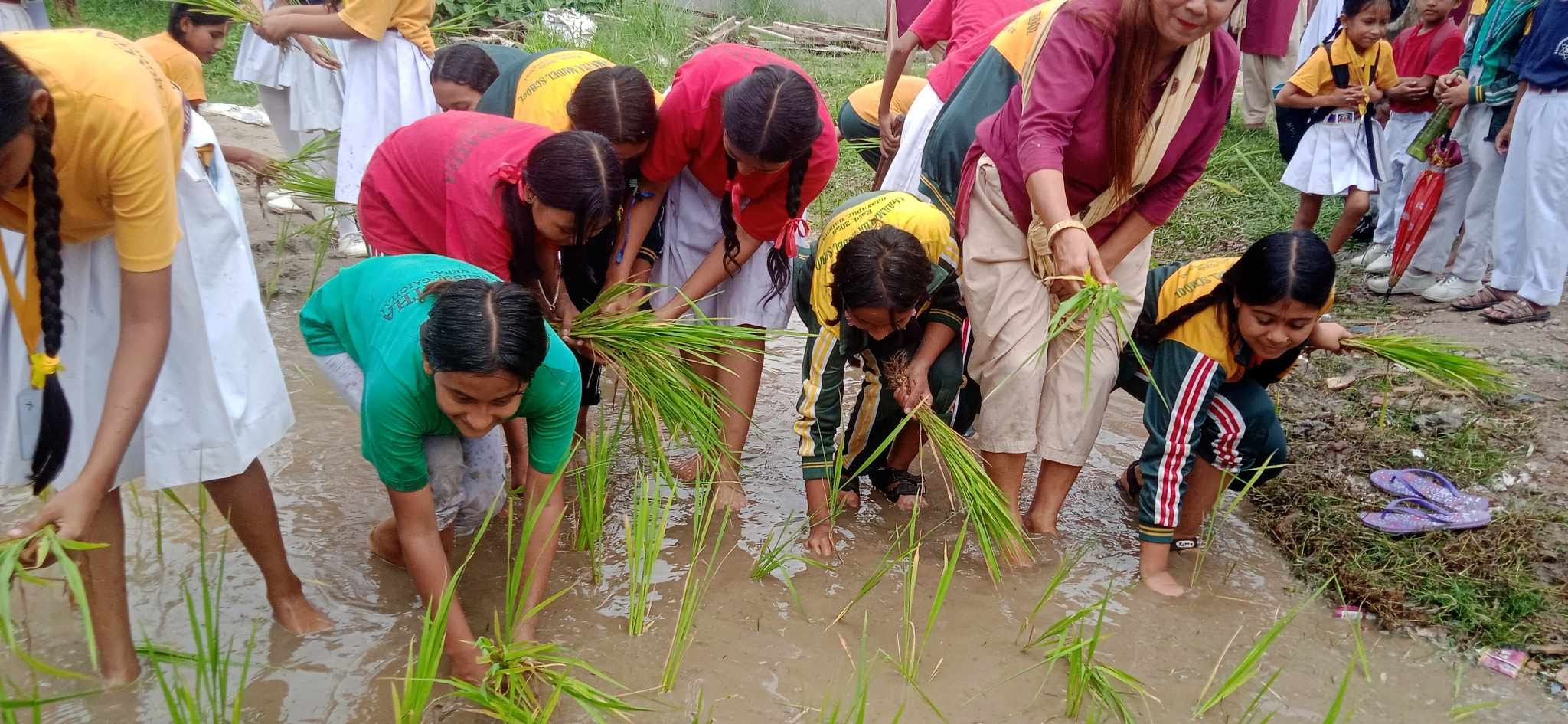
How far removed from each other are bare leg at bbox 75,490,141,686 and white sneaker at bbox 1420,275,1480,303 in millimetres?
4975

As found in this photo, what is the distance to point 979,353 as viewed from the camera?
10.1 ft

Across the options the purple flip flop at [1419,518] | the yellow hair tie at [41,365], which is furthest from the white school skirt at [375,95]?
the purple flip flop at [1419,518]

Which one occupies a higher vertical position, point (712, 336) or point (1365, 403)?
point (712, 336)

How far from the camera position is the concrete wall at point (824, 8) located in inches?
451

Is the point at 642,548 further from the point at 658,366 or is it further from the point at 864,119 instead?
the point at 864,119

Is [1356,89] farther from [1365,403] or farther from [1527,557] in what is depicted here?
[1527,557]

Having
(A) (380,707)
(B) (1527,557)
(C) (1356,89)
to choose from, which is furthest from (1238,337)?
(C) (1356,89)

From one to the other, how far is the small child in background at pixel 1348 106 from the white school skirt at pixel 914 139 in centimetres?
203

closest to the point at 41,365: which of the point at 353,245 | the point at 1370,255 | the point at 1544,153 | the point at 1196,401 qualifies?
the point at 1196,401

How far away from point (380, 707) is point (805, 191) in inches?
68.5

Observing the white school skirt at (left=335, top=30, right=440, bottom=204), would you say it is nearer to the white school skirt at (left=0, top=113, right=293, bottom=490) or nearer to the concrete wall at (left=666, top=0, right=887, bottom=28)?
the white school skirt at (left=0, top=113, right=293, bottom=490)

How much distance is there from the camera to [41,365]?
6.16ft

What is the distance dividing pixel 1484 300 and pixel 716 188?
3463 millimetres

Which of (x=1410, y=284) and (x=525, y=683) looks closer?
(x=525, y=683)
